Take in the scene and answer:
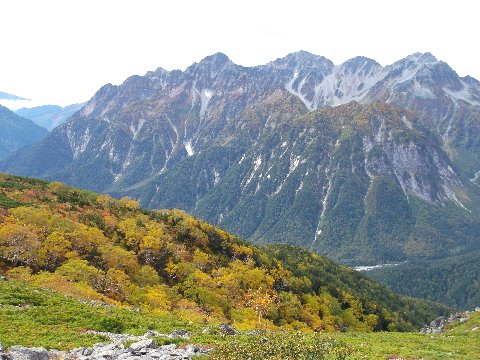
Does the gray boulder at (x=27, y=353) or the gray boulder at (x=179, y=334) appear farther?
the gray boulder at (x=179, y=334)

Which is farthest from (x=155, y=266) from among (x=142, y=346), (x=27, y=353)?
(x=27, y=353)

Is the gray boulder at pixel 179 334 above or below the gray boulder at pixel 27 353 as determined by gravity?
below

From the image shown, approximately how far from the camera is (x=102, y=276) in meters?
76.3

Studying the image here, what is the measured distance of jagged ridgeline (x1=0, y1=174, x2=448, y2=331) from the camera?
74.4 meters

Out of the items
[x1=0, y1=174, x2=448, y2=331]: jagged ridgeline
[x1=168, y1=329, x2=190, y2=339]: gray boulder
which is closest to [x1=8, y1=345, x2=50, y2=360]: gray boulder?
[x1=168, y1=329, x2=190, y2=339]: gray boulder

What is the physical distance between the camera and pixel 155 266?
97.3 meters

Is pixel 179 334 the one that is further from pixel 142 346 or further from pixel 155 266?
pixel 155 266

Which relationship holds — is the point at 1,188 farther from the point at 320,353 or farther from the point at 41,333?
the point at 320,353

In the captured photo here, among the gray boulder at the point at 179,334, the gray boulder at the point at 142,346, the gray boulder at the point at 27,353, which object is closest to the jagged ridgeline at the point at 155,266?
the gray boulder at the point at 179,334

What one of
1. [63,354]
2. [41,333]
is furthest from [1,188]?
[63,354]

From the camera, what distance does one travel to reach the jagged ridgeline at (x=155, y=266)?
244ft

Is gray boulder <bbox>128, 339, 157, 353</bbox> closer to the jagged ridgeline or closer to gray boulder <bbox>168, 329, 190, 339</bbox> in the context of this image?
gray boulder <bbox>168, 329, 190, 339</bbox>

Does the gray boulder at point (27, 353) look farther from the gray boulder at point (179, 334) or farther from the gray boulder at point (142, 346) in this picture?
the gray boulder at point (179, 334)

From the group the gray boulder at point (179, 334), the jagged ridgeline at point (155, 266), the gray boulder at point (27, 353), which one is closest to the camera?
the gray boulder at point (27, 353)
